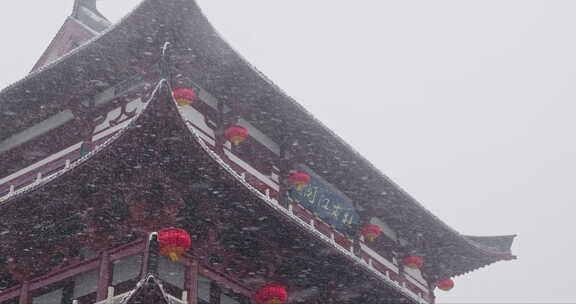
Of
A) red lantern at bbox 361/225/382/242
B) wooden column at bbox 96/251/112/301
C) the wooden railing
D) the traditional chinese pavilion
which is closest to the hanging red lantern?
the traditional chinese pavilion

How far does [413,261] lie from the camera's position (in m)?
22.2

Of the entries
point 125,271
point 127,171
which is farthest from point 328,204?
point 127,171

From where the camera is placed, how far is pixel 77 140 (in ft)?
56.8

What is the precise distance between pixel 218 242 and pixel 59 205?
3172 mm

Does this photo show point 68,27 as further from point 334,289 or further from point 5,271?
point 334,289

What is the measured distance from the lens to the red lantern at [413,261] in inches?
874

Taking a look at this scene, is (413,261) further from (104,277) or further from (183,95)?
(104,277)

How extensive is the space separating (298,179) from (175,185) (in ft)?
18.3

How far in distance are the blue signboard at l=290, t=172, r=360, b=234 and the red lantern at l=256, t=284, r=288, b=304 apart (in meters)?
4.24

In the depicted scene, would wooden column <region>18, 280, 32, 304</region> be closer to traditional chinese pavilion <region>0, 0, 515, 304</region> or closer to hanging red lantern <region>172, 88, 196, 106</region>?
traditional chinese pavilion <region>0, 0, 515, 304</region>

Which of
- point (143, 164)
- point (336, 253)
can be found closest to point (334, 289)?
point (336, 253)

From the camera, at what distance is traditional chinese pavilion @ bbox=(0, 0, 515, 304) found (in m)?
13.4

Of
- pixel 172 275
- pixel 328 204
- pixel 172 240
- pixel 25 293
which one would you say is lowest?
pixel 172 240

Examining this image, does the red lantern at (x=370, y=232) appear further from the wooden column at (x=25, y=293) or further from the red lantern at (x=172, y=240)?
the wooden column at (x=25, y=293)
